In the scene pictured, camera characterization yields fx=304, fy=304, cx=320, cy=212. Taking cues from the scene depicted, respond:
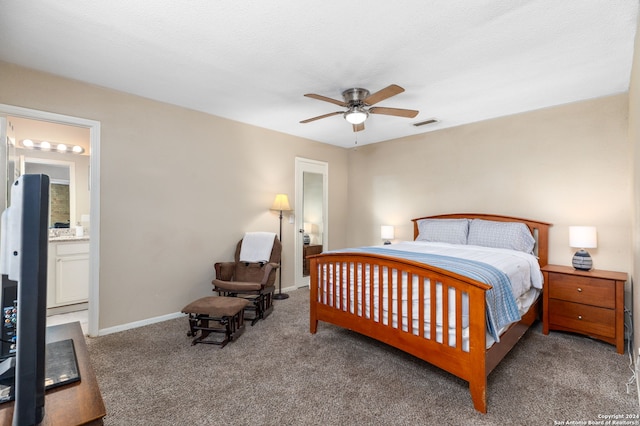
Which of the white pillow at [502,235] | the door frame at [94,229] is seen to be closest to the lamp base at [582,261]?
the white pillow at [502,235]

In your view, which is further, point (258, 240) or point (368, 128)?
point (368, 128)

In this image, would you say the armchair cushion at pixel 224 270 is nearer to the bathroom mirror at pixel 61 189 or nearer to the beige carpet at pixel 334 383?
the beige carpet at pixel 334 383

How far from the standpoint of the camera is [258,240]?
3.89 metres

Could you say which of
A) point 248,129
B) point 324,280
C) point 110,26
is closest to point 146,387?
point 324,280

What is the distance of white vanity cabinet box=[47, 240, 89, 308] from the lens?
361 cm

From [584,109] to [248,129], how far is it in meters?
3.88

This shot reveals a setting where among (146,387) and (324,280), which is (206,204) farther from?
(146,387)

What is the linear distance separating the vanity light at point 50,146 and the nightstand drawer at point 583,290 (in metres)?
5.90

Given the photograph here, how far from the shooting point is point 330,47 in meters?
2.23

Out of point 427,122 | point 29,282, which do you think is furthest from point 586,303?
point 29,282

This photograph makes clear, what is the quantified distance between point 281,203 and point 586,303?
349 centimetres

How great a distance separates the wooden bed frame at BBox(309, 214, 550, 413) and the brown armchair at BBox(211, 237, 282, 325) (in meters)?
0.69

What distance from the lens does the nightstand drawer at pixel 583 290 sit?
2.67 m

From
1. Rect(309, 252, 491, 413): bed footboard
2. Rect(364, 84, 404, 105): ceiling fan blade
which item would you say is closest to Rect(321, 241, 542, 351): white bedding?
Rect(309, 252, 491, 413): bed footboard
